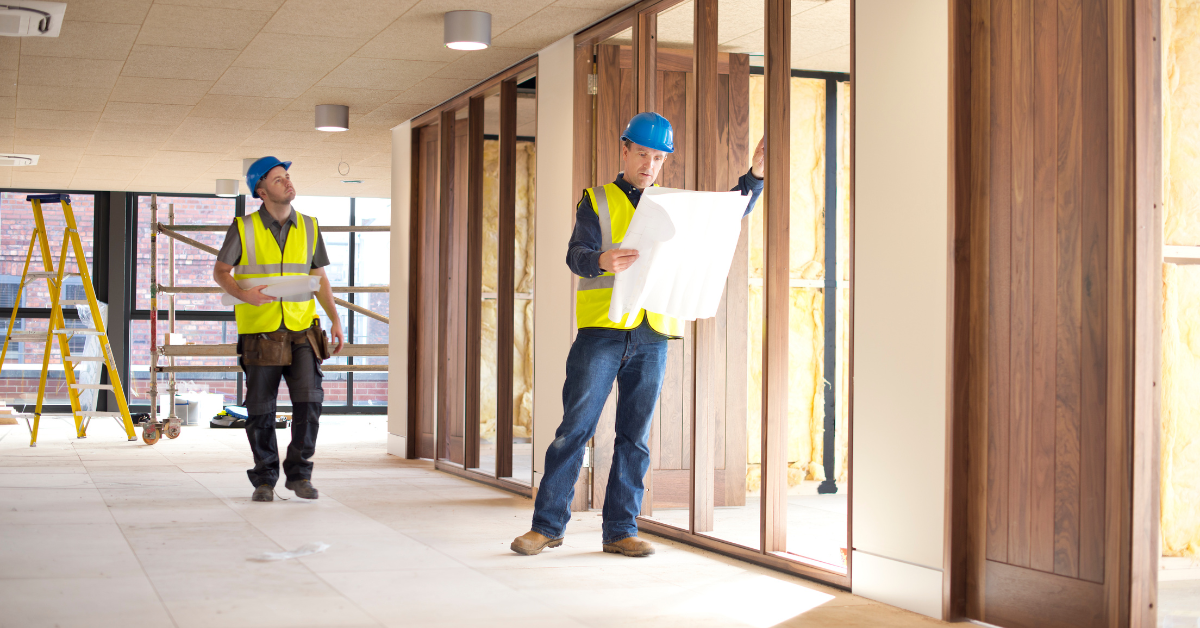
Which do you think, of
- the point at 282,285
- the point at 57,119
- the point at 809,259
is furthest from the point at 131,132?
the point at 809,259

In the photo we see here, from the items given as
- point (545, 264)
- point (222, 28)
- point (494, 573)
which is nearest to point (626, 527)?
point (494, 573)

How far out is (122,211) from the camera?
35.1 ft

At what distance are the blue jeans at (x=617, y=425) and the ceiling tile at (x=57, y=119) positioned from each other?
481cm

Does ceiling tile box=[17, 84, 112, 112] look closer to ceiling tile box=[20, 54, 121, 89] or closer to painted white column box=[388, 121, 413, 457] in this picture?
ceiling tile box=[20, 54, 121, 89]

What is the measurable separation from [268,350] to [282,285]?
0.95ft

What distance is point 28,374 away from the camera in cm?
1041

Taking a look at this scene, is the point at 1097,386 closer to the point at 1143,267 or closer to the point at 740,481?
the point at 1143,267

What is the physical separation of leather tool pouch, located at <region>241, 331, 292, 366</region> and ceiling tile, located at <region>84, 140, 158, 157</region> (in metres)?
4.00

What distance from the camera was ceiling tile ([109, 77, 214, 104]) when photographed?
587 cm

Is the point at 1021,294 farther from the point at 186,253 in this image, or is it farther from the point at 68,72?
the point at 186,253

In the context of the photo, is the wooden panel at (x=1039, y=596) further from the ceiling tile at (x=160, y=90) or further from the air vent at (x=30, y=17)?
the ceiling tile at (x=160, y=90)

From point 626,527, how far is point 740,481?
4.66 feet

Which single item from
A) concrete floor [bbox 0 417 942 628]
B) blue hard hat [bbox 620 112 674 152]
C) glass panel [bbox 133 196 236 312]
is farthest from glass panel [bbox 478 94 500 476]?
blue hard hat [bbox 620 112 674 152]

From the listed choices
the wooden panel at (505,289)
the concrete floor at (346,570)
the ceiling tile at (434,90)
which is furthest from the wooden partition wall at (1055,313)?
the ceiling tile at (434,90)
